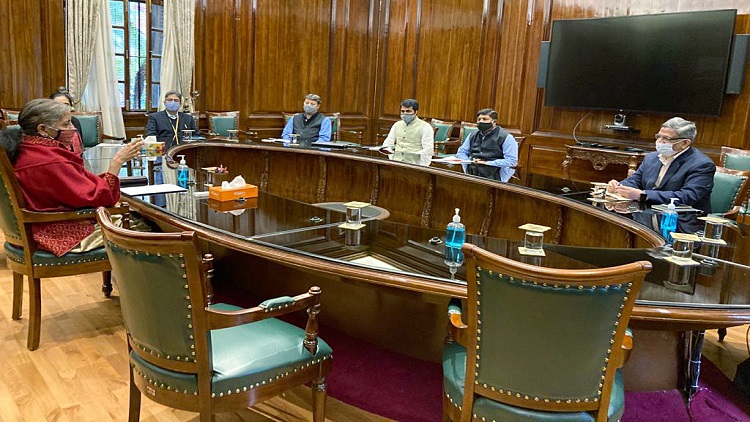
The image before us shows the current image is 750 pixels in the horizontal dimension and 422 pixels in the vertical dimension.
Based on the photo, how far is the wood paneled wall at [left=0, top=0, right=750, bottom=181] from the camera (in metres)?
5.88

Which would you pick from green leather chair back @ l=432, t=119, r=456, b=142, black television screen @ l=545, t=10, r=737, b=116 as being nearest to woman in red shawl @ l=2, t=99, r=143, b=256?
green leather chair back @ l=432, t=119, r=456, b=142

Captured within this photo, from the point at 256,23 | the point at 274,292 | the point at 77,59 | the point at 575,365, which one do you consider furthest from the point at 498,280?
the point at 256,23

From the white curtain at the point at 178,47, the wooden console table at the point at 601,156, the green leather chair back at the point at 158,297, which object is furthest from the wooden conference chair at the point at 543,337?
the white curtain at the point at 178,47

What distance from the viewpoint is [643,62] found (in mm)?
5711

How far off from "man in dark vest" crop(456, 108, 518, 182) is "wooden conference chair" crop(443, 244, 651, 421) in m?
3.07

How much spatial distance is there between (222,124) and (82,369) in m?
4.27

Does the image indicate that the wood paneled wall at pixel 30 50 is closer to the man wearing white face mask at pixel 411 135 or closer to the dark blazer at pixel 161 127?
the dark blazer at pixel 161 127

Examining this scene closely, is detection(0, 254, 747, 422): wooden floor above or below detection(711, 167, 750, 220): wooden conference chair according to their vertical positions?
below

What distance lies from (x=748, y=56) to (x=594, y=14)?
1574 millimetres

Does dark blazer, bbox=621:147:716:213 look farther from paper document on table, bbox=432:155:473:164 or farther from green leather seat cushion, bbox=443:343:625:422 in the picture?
green leather seat cushion, bbox=443:343:625:422

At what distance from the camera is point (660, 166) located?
11.3 ft

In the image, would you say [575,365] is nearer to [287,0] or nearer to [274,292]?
[274,292]

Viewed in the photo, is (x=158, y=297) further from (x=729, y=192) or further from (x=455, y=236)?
(x=729, y=192)

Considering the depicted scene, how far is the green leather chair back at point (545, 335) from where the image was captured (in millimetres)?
1367
